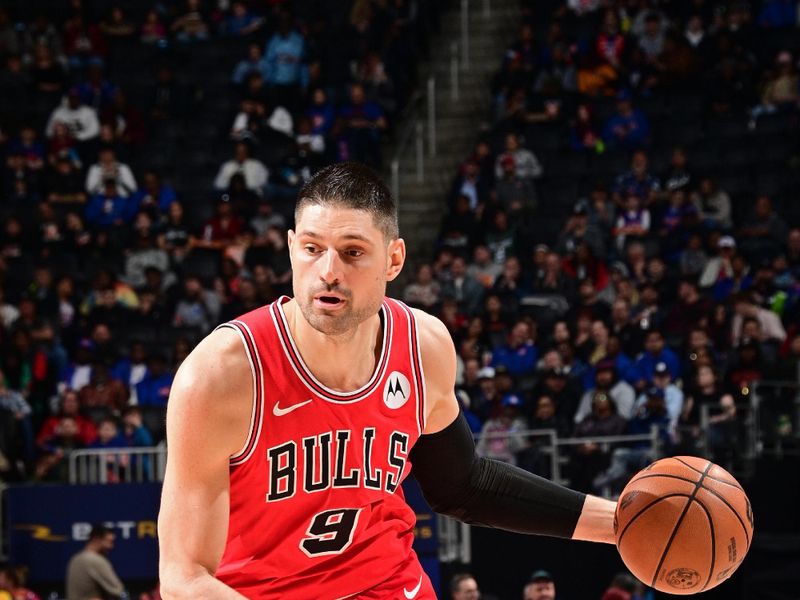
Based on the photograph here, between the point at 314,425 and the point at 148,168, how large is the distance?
47.5ft

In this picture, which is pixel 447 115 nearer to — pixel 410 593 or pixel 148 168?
pixel 148 168

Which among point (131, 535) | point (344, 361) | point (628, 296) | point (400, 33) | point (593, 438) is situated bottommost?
point (131, 535)

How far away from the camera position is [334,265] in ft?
12.9

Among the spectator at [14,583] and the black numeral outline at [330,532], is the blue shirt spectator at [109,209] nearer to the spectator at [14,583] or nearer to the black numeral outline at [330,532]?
the spectator at [14,583]

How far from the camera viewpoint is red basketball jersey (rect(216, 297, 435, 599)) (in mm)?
4086

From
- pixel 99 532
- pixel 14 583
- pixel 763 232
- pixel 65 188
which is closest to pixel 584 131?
pixel 763 232

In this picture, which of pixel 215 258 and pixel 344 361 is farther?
pixel 215 258

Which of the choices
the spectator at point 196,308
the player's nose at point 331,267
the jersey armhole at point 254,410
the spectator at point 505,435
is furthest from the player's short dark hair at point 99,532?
the player's nose at point 331,267

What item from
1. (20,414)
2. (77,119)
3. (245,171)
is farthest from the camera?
(77,119)

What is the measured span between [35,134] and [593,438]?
9160 mm

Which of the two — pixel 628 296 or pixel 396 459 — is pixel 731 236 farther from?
pixel 396 459

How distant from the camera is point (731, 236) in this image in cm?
1484

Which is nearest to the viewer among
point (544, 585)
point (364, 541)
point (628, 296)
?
point (364, 541)

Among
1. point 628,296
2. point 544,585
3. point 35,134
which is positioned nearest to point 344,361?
point 544,585
